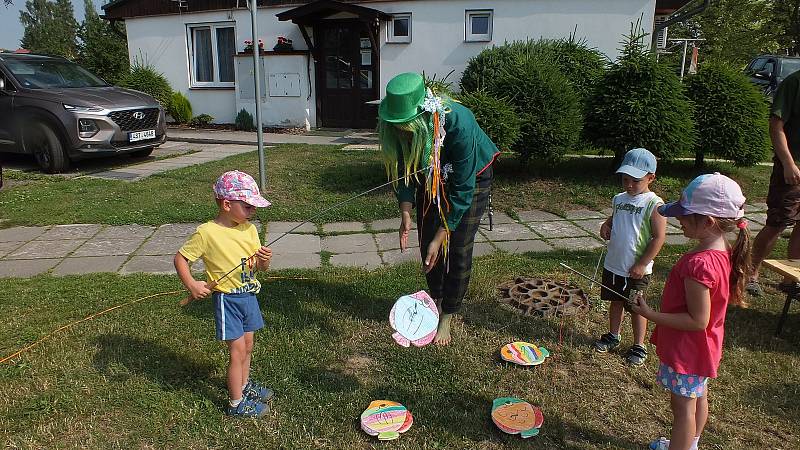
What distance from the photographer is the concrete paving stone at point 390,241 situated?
5309 mm

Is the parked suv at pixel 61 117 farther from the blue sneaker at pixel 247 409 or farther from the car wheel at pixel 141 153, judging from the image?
the blue sneaker at pixel 247 409

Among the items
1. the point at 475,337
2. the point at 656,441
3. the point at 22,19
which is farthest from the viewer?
the point at 22,19

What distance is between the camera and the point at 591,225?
608 cm

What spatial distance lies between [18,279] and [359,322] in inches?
118

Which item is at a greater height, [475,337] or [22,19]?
[22,19]

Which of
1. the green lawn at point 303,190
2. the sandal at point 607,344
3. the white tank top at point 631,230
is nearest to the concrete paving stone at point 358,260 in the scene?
the green lawn at point 303,190

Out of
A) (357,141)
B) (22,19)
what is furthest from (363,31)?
(22,19)

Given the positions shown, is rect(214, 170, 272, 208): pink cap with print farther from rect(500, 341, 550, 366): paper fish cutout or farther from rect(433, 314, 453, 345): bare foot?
rect(500, 341, 550, 366): paper fish cutout

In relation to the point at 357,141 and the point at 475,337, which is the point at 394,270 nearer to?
the point at 475,337

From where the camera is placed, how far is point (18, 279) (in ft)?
14.6

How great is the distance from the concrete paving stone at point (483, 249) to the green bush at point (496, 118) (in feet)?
6.02

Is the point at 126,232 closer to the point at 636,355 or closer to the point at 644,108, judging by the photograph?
the point at 636,355

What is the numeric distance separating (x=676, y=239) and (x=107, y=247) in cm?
576

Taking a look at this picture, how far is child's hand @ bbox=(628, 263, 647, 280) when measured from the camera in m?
3.09
